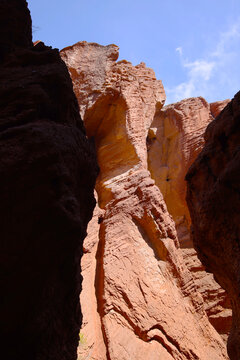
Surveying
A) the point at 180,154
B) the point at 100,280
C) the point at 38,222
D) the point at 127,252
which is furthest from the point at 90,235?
the point at 180,154

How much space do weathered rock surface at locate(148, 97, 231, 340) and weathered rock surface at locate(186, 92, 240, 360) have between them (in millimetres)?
8101

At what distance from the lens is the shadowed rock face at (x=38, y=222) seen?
2967 mm

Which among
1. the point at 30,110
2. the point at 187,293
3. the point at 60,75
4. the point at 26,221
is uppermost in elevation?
the point at 60,75

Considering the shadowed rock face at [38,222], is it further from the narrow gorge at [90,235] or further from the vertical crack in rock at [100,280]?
the vertical crack in rock at [100,280]

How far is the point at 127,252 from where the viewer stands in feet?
28.9

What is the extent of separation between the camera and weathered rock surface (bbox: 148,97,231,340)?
1313 centimetres

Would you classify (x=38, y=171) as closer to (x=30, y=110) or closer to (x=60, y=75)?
(x=30, y=110)

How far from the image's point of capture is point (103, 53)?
42.6ft

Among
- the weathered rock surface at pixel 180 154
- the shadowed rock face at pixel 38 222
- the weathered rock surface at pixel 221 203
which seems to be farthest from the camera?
the weathered rock surface at pixel 180 154

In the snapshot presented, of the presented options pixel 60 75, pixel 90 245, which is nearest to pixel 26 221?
pixel 60 75

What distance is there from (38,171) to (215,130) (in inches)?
106

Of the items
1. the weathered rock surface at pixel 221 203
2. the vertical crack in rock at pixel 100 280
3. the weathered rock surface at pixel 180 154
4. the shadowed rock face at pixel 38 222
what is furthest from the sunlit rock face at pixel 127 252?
the shadowed rock face at pixel 38 222

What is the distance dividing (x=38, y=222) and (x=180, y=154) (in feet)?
41.6

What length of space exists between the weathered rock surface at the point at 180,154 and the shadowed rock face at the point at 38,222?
953 centimetres
